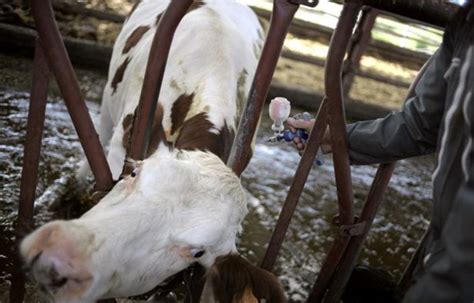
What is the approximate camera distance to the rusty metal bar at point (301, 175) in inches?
71.1

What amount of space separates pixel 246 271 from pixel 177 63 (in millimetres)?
1366

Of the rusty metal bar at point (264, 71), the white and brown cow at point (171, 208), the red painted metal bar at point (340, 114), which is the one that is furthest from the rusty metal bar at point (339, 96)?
the white and brown cow at point (171, 208)

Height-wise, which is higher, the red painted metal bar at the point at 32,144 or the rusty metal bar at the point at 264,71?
the rusty metal bar at the point at 264,71

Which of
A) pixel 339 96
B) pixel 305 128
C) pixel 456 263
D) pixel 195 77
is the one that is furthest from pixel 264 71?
pixel 195 77

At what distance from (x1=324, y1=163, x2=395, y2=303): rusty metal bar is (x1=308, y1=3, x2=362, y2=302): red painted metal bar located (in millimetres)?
114

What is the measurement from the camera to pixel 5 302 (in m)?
2.41

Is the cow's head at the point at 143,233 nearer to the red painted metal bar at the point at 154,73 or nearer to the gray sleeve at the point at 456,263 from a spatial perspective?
the red painted metal bar at the point at 154,73

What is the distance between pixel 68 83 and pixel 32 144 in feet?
1.17

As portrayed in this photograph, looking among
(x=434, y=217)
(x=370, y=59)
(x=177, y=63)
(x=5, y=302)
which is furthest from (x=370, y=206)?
(x=370, y=59)

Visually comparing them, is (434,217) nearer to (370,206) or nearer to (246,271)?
(246,271)

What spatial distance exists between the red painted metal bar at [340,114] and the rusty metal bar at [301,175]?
0.16 feet

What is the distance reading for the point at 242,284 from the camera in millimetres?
1565

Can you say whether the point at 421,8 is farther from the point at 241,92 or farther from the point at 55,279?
the point at 55,279

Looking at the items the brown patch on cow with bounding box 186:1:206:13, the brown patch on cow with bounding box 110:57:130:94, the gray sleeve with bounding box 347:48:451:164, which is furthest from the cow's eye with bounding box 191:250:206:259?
the brown patch on cow with bounding box 186:1:206:13
